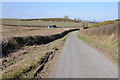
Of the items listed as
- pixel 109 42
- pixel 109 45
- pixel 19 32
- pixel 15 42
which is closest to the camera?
pixel 109 45

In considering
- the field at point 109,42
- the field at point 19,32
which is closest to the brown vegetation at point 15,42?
the field at point 19,32

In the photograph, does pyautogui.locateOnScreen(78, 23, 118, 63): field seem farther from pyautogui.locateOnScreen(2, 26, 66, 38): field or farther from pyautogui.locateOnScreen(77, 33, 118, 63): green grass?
pyautogui.locateOnScreen(2, 26, 66, 38): field

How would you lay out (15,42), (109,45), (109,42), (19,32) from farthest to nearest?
(19,32), (109,42), (15,42), (109,45)

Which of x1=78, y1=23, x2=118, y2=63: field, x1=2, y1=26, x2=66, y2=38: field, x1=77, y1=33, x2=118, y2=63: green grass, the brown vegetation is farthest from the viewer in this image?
x1=2, y1=26, x2=66, y2=38: field

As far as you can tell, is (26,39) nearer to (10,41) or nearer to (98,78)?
(10,41)

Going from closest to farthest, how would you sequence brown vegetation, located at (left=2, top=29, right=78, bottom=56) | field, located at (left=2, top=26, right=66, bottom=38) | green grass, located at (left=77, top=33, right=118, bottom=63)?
green grass, located at (left=77, top=33, right=118, bottom=63)
brown vegetation, located at (left=2, top=29, right=78, bottom=56)
field, located at (left=2, top=26, right=66, bottom=38)

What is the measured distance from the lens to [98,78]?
8.65m

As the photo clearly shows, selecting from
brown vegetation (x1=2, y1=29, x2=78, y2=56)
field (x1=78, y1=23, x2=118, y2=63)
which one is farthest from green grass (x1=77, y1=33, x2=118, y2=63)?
brown vegetation (x1=2, y1=29, x2=78, y2=56)

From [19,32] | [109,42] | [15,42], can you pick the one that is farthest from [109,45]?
[19,32]

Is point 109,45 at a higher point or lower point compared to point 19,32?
lower

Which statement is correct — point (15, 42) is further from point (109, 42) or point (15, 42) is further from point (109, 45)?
point (109, 42)

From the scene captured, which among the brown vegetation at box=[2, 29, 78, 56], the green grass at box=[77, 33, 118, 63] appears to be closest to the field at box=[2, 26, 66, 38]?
the brown vegetation at box=[2, 29, 78, 56]

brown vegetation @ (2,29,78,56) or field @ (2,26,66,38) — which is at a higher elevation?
field @ (2,26,66,38)

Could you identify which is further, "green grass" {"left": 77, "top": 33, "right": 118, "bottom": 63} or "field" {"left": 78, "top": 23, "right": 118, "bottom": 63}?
"field" {"left": 78, "top": 23, "right": 118, "bottom": 63}
